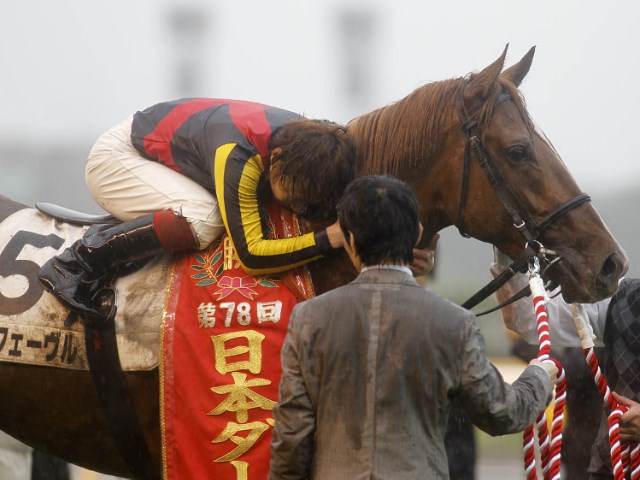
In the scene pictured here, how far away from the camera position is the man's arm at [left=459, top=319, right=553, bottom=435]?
6.70 ft

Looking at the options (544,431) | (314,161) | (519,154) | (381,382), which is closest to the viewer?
(381,382)

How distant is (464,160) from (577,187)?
393 millimetres

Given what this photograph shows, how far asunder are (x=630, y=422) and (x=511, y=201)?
0.89 meters

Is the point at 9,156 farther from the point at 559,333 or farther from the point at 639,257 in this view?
the point at 559,333

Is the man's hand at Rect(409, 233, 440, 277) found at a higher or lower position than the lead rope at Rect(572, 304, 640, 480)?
higher

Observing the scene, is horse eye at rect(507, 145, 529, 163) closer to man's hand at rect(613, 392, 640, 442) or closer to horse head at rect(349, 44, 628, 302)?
horse head at rect(349, 44, 628, 302)

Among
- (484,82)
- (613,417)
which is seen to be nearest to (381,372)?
(613,417)

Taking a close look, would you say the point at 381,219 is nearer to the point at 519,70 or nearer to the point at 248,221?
the point at 248,221

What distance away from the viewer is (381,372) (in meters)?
2.02

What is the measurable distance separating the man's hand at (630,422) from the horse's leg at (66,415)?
166 cm

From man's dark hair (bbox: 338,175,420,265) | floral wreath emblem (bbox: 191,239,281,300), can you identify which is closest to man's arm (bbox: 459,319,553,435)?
man's dark hair (bbox: 338,175,420,265)

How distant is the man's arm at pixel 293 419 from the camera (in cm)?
210

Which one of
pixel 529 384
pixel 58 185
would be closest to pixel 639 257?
pixel 58 185

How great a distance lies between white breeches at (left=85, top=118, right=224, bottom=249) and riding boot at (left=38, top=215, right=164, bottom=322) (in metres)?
0.12
